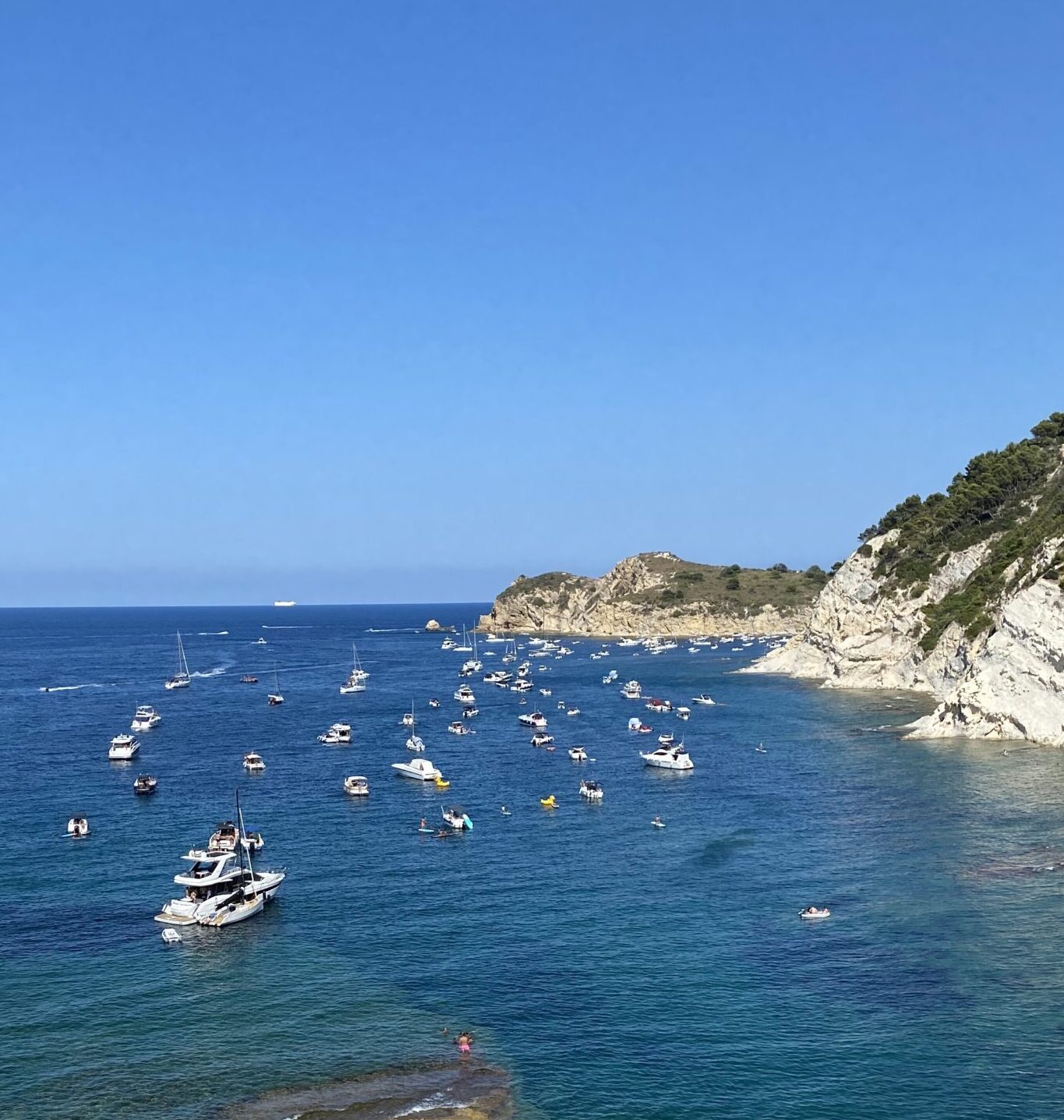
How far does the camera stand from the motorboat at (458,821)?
91.7m

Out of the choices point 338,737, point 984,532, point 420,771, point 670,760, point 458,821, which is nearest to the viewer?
point 458,821

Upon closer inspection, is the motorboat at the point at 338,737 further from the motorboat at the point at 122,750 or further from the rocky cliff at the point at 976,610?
the rocky cliff at the point at 976,610

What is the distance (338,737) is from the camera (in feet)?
463

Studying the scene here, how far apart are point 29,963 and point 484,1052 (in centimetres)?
2760

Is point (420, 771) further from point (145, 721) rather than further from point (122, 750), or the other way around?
point (145, 721)

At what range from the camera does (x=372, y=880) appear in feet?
253

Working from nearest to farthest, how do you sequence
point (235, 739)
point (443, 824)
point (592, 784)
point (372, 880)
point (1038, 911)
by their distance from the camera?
point (1038, 911), point (372, 880), point (443, 824), point (592, 784), point (235, 739)

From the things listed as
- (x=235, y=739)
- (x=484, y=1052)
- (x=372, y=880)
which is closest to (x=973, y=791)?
(x=372, y=880)

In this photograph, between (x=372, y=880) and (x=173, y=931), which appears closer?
(x=173, y=931)

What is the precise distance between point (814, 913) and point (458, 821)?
114 feet

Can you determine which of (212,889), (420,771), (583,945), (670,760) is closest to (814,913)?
(583,945)

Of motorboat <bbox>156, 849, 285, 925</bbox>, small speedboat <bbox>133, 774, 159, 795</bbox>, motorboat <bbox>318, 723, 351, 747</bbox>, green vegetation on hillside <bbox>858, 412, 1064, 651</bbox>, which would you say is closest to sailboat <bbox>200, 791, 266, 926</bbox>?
motorboat <bbox>156, 849, 285, 925</bbox>

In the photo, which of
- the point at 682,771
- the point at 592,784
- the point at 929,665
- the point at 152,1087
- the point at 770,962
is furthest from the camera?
the point at 929,665

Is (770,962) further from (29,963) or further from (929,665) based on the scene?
(929,665)
